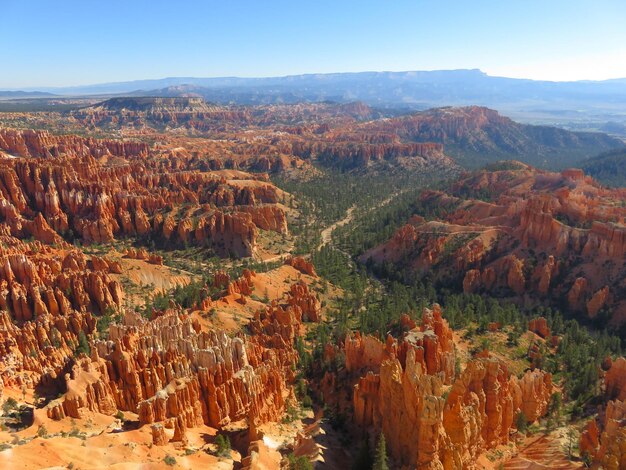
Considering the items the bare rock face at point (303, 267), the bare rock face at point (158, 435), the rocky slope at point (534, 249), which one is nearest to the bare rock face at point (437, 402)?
the bare rock face at point (158, 435)

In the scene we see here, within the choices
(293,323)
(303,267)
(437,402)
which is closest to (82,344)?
(293,323)

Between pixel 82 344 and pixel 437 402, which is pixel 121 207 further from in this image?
pixel 437 402

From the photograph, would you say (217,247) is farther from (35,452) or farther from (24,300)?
(35,452)

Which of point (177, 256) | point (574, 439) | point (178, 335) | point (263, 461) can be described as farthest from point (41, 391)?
point (177, 256)

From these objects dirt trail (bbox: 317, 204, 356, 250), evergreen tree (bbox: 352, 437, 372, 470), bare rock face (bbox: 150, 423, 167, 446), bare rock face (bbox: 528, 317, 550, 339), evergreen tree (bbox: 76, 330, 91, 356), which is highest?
bare rock face (bbox: 150, 423, 167, 446)

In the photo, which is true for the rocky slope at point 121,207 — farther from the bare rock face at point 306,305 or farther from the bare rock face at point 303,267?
the bare rock face at point 306,305

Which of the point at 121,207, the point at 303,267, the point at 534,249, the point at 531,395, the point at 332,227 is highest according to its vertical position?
the point at 121,207

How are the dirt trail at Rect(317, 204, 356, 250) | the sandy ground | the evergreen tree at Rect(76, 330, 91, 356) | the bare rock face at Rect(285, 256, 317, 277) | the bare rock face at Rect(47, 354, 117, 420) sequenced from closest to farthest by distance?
the sandy ground
the bare rock face at Rect(47, 354, 117, 420)
the evergreen tree at Rect(76, 330, 91, 356)
the bare rock face at Rect(285, 256, 317, 277)
the dirt trail at Rect(317, 204, 356, 250)

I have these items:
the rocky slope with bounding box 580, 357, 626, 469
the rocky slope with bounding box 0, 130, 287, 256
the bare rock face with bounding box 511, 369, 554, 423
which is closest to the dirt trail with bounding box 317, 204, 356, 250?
the rocky slope with bounding box 0, 130, 287, 256

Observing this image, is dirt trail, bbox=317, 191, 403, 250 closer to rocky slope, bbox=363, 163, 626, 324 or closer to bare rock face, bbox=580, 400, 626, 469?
rocky slope, bbox=363, 163, 626, 324
